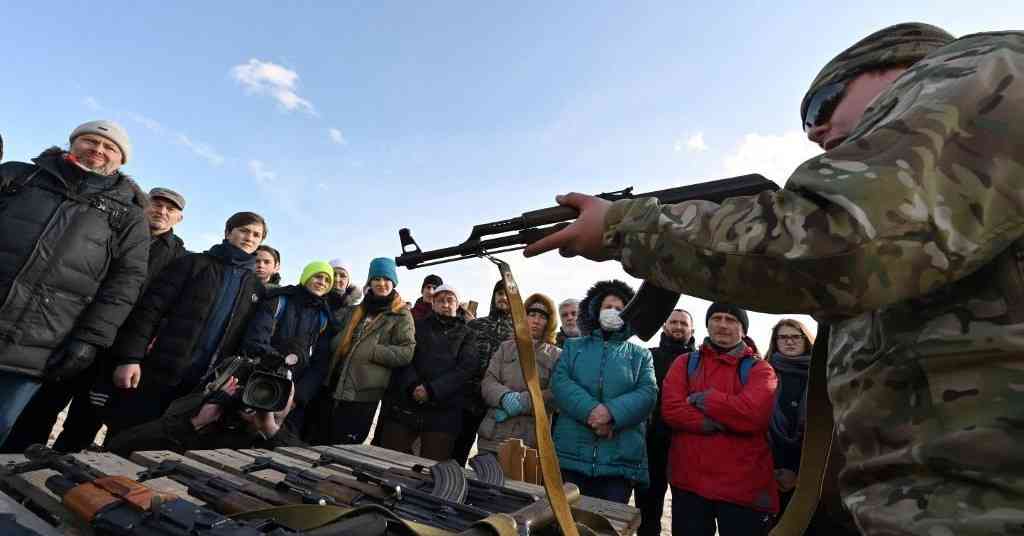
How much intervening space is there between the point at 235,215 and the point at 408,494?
3.77 m

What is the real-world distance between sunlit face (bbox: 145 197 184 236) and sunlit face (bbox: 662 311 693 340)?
16.8ft

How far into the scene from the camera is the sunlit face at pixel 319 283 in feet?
17.6

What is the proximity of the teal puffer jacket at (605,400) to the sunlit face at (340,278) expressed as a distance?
3.39 metres

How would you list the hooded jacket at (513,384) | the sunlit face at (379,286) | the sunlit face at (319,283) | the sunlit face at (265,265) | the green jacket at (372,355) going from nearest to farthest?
1. the hooded jacket at (513,384)
2. the sunlit face at (319,283)
3. the green jacket at (372,355)
4. the sunlit face at (379,286)
5. the sunlit face at (265,265)

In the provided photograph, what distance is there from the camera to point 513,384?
5277mm

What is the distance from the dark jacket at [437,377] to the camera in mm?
5496

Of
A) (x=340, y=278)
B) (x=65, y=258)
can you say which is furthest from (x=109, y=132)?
(x=340, y=278)

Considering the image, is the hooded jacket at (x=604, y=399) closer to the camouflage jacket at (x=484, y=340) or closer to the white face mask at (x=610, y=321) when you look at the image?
the white face mask at (x=610, y=321)

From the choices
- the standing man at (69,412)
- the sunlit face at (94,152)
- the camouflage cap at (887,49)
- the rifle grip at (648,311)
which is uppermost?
the sunlit face at (94,152)

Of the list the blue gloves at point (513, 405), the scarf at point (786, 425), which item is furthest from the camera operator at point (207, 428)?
the scarf at point (786, 425)

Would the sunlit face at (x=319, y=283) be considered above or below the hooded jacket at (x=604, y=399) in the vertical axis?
above

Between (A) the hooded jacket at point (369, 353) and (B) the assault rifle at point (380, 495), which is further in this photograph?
(A) the hooded jacket at point (369, 353)

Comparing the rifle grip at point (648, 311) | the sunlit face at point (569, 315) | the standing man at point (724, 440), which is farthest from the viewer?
the sunlit face at point (569, 315)

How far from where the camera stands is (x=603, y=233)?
142cm
